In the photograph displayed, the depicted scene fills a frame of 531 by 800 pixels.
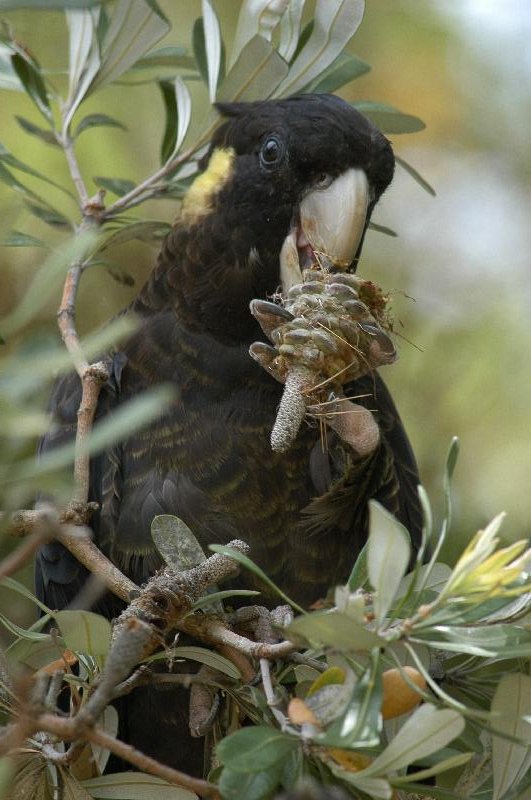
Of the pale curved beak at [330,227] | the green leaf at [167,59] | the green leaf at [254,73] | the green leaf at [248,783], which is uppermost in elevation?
the green leaf at [254,73]

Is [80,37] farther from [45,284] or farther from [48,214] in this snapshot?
[45,284]

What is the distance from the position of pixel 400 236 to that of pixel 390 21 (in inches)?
24.5

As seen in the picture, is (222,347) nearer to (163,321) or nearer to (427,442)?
(163,321)

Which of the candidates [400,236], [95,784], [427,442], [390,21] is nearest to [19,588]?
[95,784]

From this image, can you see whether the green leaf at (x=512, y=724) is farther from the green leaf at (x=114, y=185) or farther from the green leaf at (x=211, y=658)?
the green leaf at (x=114, y=185)

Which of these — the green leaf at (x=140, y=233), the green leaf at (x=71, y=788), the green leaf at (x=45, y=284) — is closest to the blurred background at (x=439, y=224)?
the green leaf at (x=140, y=233)

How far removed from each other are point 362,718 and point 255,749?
4.2 inches

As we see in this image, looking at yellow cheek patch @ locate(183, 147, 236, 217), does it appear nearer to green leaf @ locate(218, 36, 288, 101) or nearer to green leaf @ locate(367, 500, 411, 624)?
green leaf @ locate(218, 36, 288, 101)

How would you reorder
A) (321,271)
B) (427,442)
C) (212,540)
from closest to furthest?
(321,271) → (212,540) → (427,442)

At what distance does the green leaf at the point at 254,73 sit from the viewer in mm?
1821

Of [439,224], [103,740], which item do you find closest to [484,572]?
[103,740]

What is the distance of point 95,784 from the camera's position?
1.40m

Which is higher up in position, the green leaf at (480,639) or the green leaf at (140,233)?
the green leaf at (480,639)

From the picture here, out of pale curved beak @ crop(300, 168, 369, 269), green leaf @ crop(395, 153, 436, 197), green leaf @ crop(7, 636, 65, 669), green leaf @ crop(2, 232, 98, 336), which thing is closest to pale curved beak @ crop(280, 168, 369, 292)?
pale curved beak @ crop(300, 168, 369, 269)
